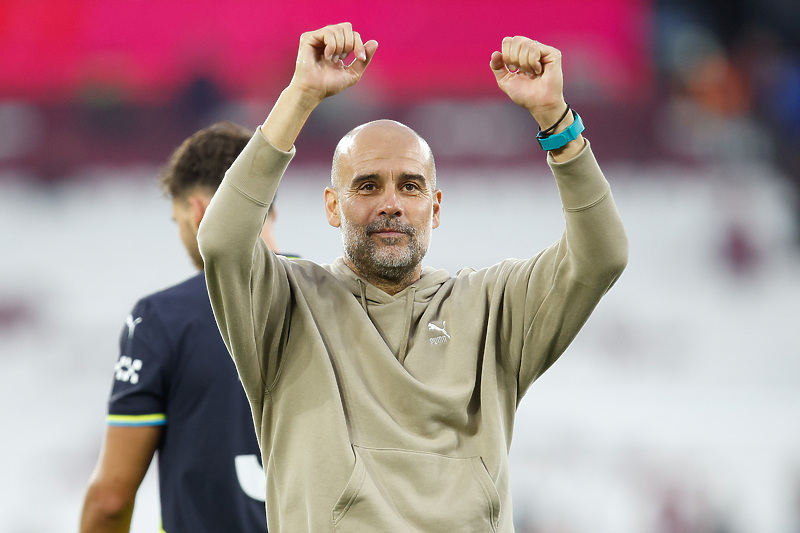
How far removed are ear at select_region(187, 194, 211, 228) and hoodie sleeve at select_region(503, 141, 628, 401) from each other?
0.83 m

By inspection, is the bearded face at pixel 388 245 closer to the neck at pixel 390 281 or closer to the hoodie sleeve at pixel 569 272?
the neck at pixel 390 281

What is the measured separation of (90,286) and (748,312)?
3.93 metres

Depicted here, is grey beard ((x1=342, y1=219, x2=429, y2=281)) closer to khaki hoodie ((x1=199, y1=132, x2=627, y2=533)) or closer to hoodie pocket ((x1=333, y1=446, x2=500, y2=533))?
khaki hoodie ((x1=199, y1=132, x2=627, y2=533))

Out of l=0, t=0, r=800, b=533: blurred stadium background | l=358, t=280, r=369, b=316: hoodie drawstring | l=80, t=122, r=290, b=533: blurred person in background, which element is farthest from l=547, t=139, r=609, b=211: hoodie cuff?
l=0, t=0, r=800, b=533: blurred stadium background

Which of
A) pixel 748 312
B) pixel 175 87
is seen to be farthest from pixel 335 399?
pixel 175 87

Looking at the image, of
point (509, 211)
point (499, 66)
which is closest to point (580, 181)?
point (499, 66)

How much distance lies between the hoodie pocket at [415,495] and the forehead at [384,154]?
0.51 m

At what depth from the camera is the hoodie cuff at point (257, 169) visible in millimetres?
1595

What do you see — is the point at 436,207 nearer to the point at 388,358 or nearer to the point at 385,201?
the point at 385,201

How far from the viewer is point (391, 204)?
1756mm

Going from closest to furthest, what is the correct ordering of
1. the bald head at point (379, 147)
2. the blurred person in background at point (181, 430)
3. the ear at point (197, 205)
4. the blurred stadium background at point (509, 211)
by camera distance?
the bald head at point (379, 147)
the blurred person in background at point (181, 430)
the ear at point (197, 205)
the blurred stadium background at point (509, 211)

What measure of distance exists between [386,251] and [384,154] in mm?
182

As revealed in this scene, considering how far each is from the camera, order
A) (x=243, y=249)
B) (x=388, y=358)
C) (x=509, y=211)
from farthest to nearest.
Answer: (x=509, y=211) < (x=388, y=358) < (x=243, y=249)

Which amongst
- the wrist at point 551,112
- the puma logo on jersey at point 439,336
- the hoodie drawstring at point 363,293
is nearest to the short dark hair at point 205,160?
the hoodie drawstring at point 363,293
